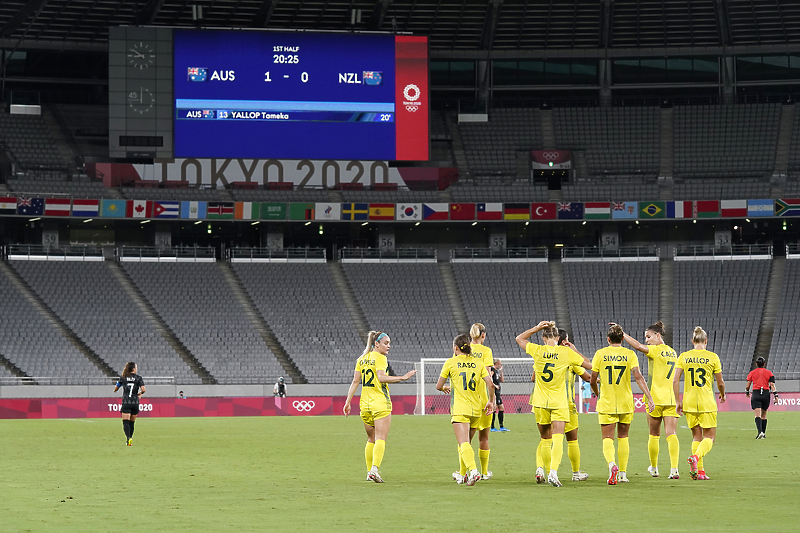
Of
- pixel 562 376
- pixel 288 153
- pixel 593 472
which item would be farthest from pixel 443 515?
pixel 288 153

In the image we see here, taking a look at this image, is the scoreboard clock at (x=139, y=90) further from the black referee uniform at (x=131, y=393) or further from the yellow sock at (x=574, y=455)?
the yellow sock at (x=574, y=455)

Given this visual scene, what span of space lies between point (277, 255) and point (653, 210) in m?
23.5

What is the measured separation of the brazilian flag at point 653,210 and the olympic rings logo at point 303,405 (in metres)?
26.2

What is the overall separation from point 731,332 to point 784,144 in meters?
14.3

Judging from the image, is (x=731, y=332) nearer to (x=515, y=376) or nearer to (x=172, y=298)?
(x=515, y=376)

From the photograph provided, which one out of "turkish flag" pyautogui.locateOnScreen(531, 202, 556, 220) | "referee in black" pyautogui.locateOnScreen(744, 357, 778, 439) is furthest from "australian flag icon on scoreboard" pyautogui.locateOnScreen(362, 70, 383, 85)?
"referee in black" pyautogui.locateOnScreen(744, 357, 778, 439)

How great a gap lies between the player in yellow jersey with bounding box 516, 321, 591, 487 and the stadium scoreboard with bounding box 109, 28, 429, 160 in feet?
134

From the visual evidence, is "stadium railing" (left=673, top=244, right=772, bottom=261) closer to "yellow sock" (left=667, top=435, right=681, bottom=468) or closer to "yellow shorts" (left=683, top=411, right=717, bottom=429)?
"yellow shorts" (left=683, top=411, right=717, bottom=429)

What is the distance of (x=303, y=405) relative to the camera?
154 feet

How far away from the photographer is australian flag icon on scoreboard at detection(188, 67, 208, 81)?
54906 millimetres

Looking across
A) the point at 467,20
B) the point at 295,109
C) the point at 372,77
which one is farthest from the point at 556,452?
the point at 467,20

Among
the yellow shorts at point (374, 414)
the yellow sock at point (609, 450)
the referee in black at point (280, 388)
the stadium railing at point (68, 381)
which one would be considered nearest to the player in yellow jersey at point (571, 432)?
the yellow sock at point (609, 450)

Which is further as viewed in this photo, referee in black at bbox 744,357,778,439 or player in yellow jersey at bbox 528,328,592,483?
referee in black at bbox 744,357,778,439

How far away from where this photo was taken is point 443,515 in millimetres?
12383
